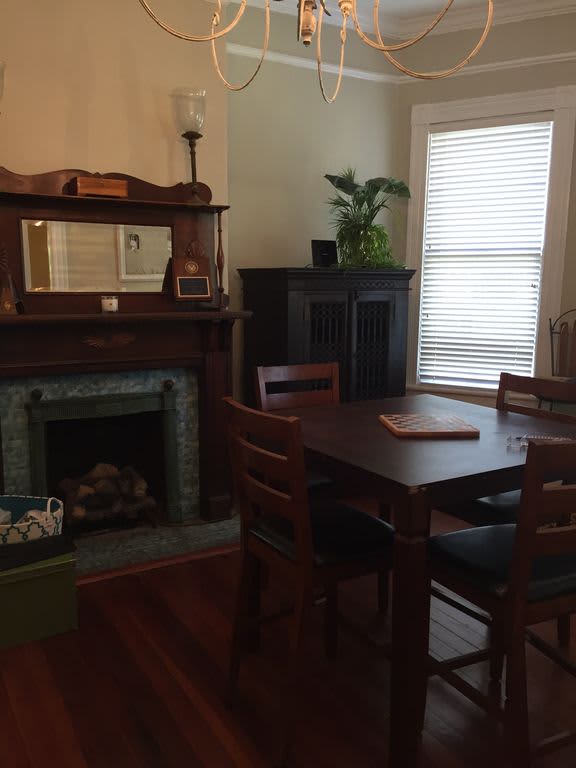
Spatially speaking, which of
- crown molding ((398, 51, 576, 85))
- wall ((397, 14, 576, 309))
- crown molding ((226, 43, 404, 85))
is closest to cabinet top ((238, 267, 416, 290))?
wall ((397, 14, 576, 309))

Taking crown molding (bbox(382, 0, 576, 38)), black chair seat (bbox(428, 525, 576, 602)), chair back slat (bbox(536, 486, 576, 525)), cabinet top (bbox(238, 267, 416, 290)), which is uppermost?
crown molding (bbox(382, 0, 576, 38))

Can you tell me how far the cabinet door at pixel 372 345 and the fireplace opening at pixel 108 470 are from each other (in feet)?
4.16

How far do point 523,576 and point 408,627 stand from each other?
314 millimetres

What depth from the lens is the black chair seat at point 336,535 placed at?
1.86m

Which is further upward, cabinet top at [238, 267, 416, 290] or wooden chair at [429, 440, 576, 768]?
cabinet top at [238, 267, 416, 290]

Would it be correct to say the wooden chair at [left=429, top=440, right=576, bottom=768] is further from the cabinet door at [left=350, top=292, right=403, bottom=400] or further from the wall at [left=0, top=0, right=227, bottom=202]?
the wall at [left=0, top=0, right=227, bottom=202]

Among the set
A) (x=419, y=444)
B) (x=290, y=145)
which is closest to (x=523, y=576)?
(x=419, y=444)

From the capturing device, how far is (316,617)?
2.53 meters

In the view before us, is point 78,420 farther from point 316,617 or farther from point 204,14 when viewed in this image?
point 204,14

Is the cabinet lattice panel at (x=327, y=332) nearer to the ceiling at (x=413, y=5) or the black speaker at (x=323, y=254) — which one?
the black speaker at (x=323, y=254)

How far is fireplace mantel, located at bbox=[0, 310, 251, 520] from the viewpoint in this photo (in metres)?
2.91

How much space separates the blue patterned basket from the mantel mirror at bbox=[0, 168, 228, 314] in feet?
2.92

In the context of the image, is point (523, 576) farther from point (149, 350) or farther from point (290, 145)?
point (290, 145)

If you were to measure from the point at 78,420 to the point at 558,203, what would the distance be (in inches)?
124
